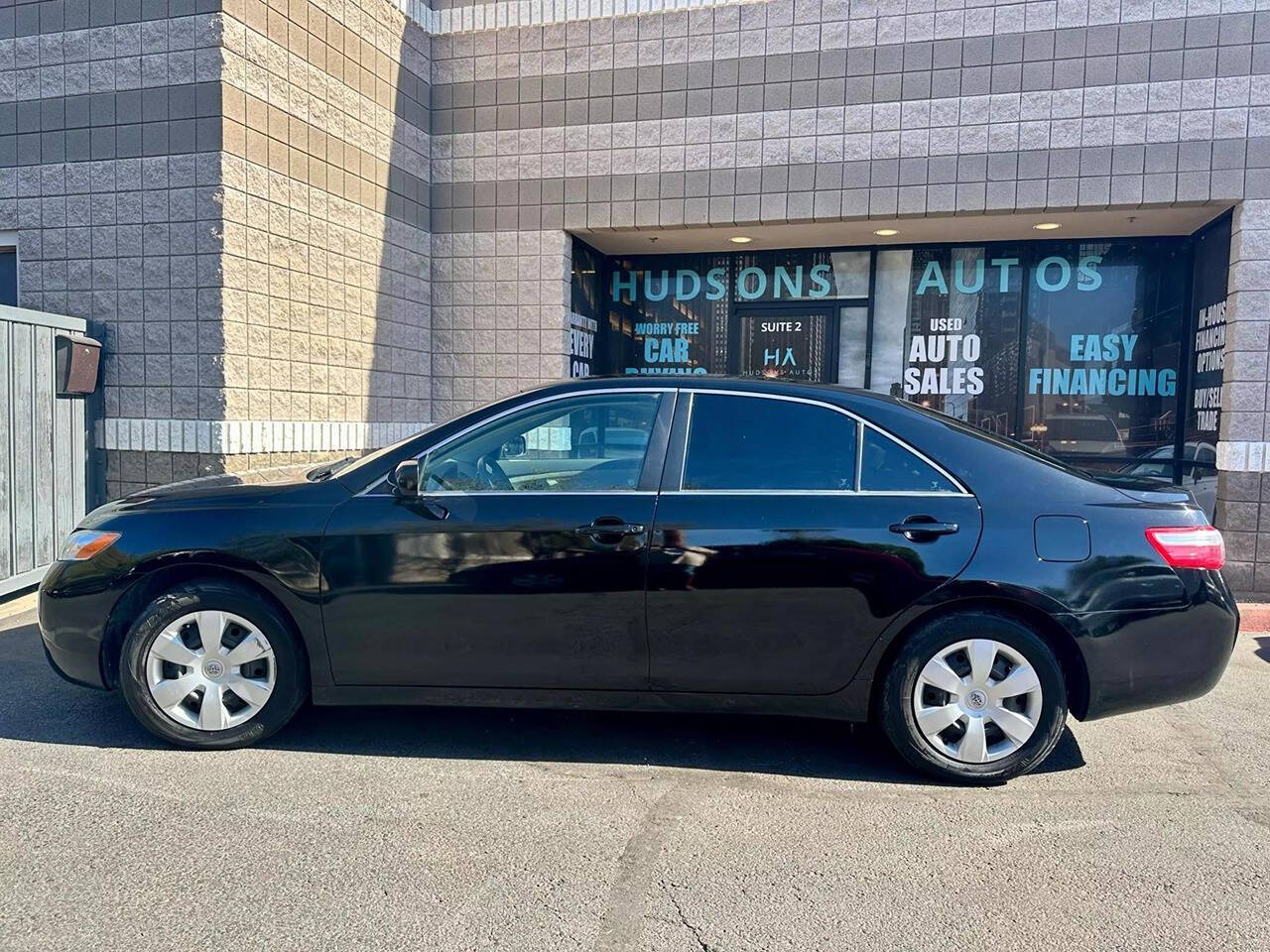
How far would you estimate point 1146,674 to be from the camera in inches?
148

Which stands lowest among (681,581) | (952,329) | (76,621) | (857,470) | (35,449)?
(76,621)

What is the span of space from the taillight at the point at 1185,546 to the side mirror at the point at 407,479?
3069 millimetres

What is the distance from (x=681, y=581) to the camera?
12.4ft

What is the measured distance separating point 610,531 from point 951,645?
1467mm

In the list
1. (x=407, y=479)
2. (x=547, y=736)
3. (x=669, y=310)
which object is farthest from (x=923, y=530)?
(x=669, y=310)

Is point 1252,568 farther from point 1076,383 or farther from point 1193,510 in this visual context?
point 1193,510

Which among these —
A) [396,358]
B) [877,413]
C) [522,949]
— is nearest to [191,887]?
[522,949]

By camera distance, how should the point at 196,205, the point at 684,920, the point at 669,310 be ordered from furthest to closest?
1. the point at 669,310
2. the point at 196,205
3. the point at 684,920

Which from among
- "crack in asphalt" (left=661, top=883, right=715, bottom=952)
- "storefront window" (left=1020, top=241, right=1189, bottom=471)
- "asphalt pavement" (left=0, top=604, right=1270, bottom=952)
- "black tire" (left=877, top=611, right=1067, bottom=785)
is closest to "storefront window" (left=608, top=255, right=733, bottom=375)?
"storefront window" (left=1020, top=241, right=1189, bottom=471)

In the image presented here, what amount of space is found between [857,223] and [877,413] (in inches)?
A: 194

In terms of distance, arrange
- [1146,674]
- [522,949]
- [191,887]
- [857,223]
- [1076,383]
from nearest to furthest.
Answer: [522,949] → [191,887] → [1146,674] → [857,223] → [1076,383]

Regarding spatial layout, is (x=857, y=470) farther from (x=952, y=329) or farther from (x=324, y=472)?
(x=952, y=329)

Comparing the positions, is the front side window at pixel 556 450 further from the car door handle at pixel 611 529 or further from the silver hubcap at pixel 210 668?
the silver hubcap at pixel 210 668

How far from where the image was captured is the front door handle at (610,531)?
12.5 feet
